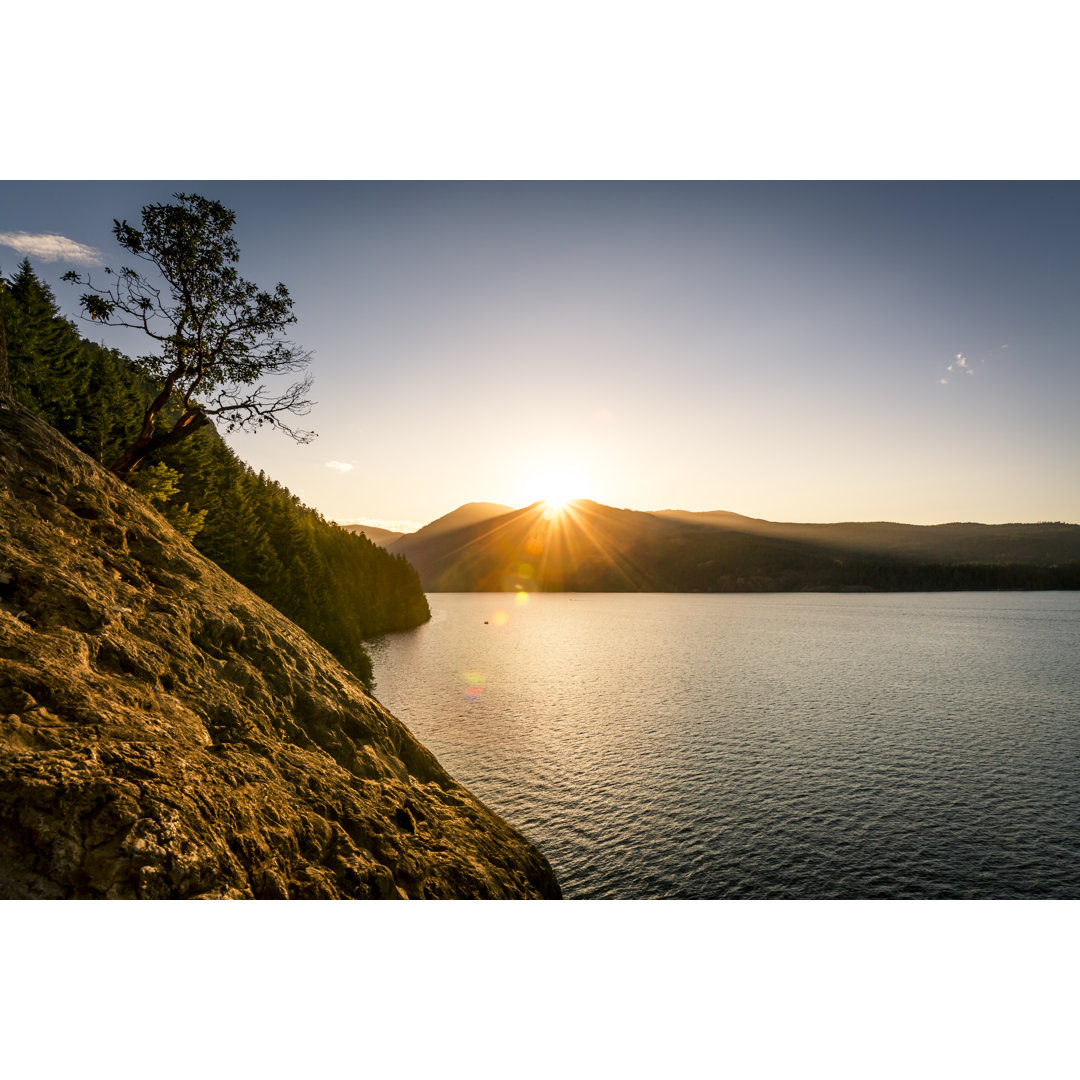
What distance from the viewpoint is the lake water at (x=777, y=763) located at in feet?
70.9

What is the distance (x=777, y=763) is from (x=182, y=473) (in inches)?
1850

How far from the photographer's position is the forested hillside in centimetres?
3375

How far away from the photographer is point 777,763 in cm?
3250

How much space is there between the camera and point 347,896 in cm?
1006

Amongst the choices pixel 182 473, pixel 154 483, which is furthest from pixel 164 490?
pixel 182 473

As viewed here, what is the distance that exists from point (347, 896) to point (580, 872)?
1474 centimetres

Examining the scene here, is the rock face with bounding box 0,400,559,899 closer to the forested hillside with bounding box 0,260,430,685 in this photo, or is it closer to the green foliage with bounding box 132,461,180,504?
the forested hillside with bounding box 0,260,430,685

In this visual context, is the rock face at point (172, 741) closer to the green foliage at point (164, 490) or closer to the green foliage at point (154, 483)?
the green foliage at point (164, 490)

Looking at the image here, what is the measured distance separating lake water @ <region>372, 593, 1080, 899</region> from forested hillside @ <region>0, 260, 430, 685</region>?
13.2m

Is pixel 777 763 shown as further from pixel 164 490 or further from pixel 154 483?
pixel 154 483

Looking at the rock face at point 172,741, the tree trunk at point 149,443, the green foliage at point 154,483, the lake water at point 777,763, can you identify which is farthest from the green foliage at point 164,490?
the lake water at point 777,763

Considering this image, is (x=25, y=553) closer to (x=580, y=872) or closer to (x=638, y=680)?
(x=580, y=872)

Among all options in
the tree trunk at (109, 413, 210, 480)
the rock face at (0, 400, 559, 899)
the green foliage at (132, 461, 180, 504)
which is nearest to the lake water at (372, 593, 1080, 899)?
the rock face at (0, 400, 559, 899)

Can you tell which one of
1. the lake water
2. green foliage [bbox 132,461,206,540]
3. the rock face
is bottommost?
the lake water
